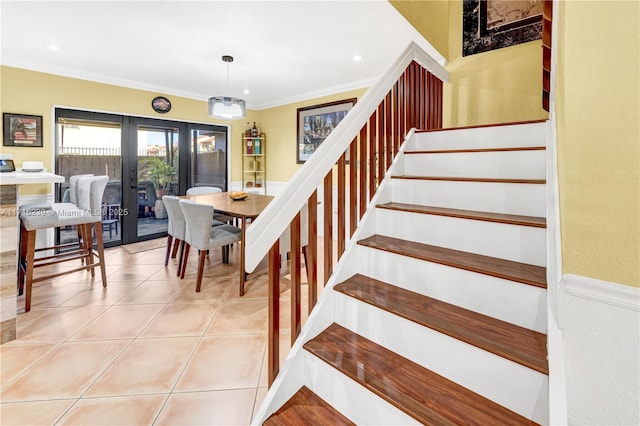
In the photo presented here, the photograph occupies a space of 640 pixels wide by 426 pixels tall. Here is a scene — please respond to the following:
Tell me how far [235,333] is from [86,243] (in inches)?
79.7

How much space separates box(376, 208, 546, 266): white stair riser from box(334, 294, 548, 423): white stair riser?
0.53 meters

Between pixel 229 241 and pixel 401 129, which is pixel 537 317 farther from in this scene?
pixel 229 241

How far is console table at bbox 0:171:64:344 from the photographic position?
74.3 inches

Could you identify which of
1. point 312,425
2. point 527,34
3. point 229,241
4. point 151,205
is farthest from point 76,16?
point 527,34

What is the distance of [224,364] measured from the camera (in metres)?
1.78

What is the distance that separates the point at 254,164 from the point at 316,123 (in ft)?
5.40

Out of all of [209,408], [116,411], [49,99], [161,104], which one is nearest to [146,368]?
[116,411]

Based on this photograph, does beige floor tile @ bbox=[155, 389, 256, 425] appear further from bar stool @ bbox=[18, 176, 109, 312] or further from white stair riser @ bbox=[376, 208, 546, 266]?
bar stool @ bbox=[18, 176, 109, 312]

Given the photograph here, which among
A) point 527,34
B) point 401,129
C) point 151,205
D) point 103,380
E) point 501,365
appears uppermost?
point 527,34

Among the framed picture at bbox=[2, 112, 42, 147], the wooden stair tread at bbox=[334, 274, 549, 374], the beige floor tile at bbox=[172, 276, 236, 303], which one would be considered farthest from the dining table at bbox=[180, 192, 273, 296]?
the framed picture at bbox=[2, 112, 42, 147]

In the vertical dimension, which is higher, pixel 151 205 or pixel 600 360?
pixel 151 205

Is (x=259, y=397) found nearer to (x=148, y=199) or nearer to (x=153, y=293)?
(x=153, y=293)

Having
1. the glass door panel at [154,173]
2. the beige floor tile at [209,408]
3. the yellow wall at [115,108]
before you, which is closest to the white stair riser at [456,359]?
the beige floor tile at [209,408]

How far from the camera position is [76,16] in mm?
2584
